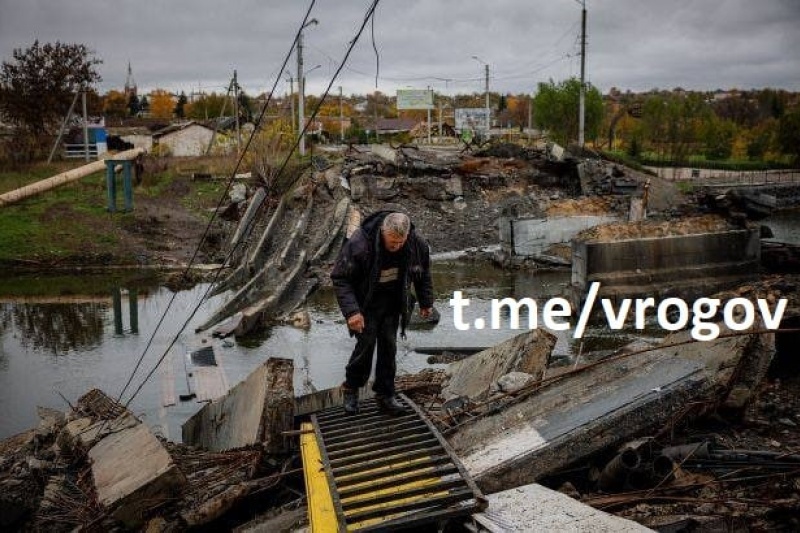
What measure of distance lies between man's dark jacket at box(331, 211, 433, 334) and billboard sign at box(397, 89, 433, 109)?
5086 cm

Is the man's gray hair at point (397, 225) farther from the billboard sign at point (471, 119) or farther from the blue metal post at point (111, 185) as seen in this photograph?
the billboard sign at point (471, 119)

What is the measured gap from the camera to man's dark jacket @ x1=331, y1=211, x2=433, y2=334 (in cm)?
510

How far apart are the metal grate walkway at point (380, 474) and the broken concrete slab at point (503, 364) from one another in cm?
145

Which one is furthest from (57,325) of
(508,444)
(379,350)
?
(508,444)

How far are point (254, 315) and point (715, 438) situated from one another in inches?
377

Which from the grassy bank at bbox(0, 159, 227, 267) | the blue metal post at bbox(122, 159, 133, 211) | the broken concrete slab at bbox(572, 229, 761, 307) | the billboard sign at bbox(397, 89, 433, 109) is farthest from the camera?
the billboard sign at bbox(397, 89, 433, 109)

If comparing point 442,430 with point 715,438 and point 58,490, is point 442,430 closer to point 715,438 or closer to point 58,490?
point 715,438

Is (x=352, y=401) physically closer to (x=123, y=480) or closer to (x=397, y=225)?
(x=397, y=225)

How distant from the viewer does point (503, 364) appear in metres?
6.94

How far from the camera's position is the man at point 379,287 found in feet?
16.6

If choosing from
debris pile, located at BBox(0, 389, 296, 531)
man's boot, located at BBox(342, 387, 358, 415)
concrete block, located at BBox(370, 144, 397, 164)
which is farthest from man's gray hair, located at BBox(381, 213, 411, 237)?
concrete block, located at BBox(370, 144, 397, 164)

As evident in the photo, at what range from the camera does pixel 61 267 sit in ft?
63.8

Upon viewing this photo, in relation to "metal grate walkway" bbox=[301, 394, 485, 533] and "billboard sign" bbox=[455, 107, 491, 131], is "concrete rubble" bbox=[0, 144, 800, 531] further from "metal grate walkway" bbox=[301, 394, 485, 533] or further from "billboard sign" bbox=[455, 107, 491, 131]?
"billboard sign" bbox=[455, 107, 491, 131]

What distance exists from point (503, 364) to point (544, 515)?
304 centimetres
